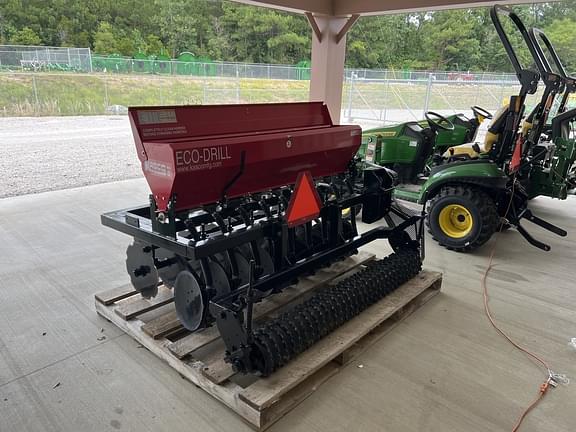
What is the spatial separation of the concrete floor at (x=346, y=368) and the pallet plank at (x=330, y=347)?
0.13 meters

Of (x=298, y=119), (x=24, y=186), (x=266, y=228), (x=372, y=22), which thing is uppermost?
(x=372, y=22)

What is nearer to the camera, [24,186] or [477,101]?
[24,186]

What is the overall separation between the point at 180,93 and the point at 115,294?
13.3 metres

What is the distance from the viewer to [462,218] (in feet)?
14.9

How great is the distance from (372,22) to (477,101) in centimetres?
960

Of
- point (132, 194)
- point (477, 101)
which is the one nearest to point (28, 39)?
point (132, 194)

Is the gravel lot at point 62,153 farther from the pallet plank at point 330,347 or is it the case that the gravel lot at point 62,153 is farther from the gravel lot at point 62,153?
the pallet plank at point 330,347

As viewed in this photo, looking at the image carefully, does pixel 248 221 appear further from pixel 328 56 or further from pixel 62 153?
pixel 62 153

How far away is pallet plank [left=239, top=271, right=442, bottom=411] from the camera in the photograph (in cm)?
217

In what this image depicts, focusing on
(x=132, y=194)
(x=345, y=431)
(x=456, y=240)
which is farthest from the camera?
(x=132, y=194)

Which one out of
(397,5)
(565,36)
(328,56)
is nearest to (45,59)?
(328,56)

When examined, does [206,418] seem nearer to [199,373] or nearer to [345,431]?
[199,373]

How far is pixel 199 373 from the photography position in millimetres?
2357

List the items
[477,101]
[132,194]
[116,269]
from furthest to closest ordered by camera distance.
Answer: [477,101], [132,194], [116,269]
